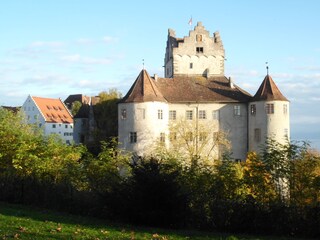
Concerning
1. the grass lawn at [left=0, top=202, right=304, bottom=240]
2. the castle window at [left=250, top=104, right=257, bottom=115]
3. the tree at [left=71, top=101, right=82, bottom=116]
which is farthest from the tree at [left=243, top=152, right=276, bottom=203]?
the tree at [left=71, top=101, right=82, bottom=116]

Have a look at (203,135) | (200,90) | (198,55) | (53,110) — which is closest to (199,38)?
(198,55)

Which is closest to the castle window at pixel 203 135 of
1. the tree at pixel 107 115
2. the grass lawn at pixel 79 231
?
the tree at pixel 107 115

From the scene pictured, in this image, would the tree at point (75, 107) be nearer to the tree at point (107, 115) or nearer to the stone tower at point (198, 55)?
the tree at point (107, 115)

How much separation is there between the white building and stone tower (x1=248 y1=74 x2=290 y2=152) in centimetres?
4946

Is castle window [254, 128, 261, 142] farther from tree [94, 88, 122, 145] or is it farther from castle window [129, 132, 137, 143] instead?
tree [94, 88, 122, 145]

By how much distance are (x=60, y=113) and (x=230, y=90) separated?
164 feet

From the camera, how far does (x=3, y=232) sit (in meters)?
14.0

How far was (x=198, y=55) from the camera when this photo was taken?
68812 mm

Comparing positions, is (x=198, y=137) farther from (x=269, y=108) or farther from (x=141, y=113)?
(x=269, y=108)

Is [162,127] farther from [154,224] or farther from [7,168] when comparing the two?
[154,224]

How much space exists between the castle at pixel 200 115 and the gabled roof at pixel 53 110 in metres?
44.0

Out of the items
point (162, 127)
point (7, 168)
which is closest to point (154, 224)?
point (7, 168)

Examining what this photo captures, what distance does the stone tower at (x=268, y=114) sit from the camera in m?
54.0

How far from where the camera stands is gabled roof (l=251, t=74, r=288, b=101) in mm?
54406
